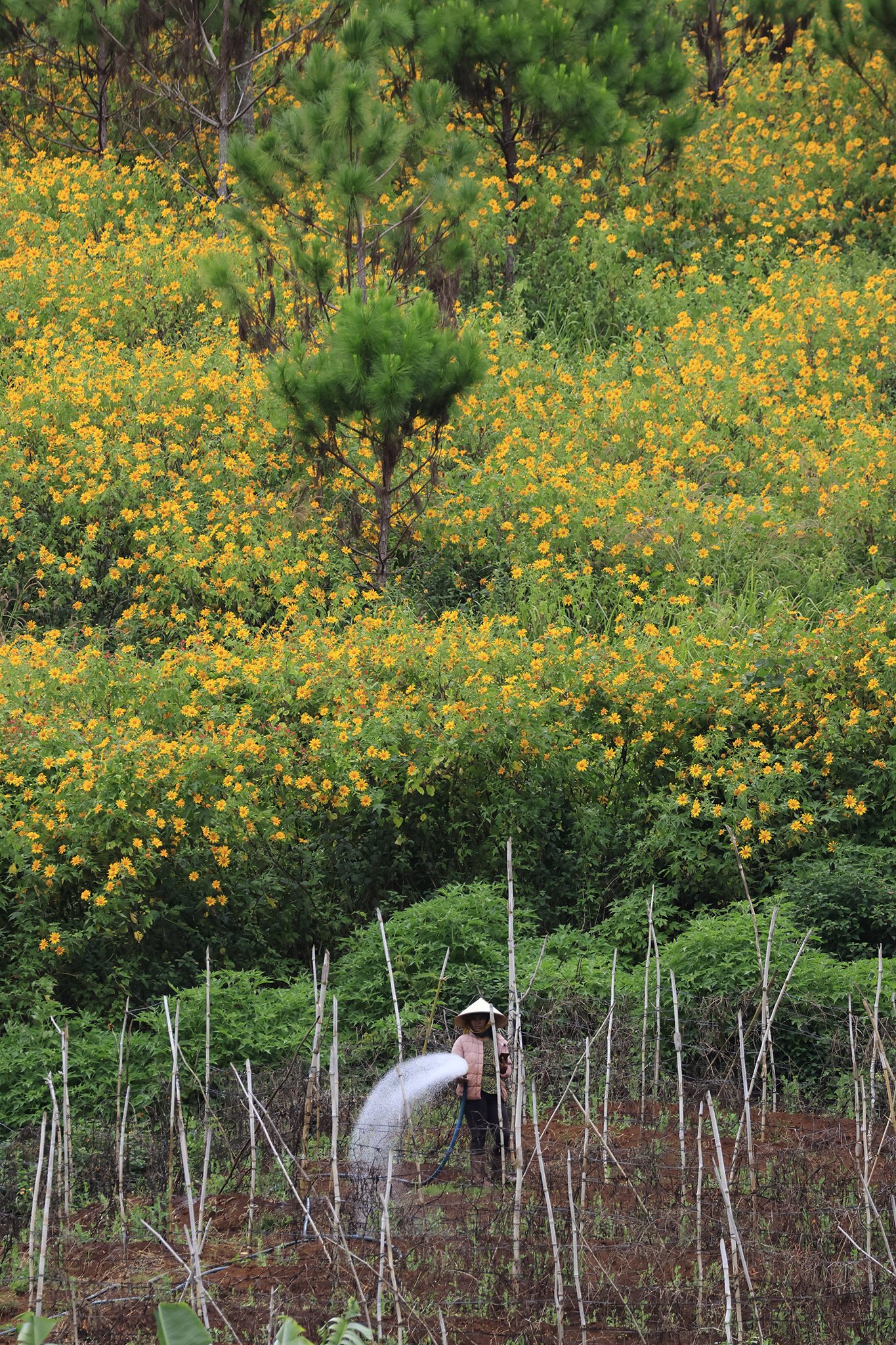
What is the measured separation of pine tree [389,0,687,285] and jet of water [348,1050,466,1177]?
1028cm

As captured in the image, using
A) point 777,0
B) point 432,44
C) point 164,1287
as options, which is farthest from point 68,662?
point 777,0

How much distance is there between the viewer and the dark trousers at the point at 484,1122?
551 centimetres

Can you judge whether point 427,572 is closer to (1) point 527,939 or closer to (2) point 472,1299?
(1) point 527,939

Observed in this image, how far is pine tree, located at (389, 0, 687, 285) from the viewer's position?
13812mm

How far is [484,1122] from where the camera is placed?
18.2 feet

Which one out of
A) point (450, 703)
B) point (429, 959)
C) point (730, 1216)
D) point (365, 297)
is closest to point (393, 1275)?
point (730, 1216)

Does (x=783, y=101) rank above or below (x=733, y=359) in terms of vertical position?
above

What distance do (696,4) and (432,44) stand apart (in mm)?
6756

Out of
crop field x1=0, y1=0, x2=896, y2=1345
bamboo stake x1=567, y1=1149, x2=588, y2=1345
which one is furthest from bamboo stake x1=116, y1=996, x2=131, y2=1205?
bamboo stake x1=567, y1=1149, x2=588, y2=1345

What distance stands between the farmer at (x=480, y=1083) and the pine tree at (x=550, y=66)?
10.4m

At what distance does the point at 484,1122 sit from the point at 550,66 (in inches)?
454

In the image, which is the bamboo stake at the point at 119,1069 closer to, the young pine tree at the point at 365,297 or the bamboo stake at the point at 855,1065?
the bamboo stake at the point at 855,1065

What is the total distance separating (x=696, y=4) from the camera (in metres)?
19.0

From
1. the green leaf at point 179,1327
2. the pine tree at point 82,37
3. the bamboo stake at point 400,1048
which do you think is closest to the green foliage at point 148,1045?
the bamboo stake at point 400,1048
